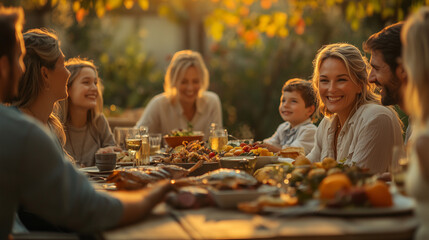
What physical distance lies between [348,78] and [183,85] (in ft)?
9.37

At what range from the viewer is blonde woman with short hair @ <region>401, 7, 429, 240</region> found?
5.32 ft

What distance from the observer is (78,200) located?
1769mm

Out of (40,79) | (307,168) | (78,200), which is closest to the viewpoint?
(78,200)

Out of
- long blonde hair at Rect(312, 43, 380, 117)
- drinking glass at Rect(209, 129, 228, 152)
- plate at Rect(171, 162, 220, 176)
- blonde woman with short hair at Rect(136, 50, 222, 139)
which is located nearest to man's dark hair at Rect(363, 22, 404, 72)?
long blonde hair at Rect(312, 43, 380, 117)

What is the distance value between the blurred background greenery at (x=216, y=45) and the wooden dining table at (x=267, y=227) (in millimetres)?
5850

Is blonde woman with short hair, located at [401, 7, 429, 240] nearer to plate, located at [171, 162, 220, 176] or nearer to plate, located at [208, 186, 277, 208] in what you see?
plate, located at [208, 186, 277, 208]

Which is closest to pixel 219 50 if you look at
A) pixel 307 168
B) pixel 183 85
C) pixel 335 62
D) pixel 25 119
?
pixel 183 85

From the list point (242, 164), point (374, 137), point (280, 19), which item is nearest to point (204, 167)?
point (242, 164)

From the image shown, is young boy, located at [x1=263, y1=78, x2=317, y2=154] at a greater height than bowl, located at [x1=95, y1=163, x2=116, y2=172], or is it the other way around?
young boy, located at [x1=263, y1=78, x2=317, y2=154]

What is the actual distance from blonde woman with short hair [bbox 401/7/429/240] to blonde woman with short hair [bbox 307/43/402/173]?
5.20 feet

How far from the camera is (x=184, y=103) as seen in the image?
629cm

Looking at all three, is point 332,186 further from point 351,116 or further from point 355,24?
point 355,24

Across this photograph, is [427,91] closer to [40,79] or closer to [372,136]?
[372,136]

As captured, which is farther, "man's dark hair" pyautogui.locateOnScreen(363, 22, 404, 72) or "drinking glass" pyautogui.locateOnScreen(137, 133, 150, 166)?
"drinking glass" pyautogui.locateOnScreen(137, 133, 150, 166)
